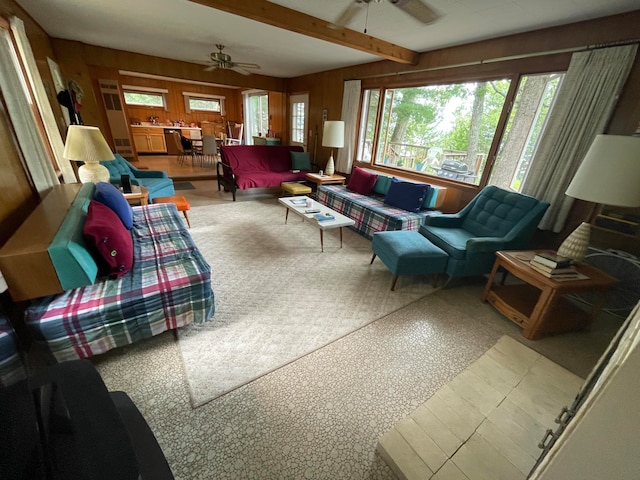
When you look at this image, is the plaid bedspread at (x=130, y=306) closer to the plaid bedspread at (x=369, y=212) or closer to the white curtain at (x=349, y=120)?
the plaid bedspread at (x=369, y=212)

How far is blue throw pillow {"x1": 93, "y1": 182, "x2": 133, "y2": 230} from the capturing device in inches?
80.0

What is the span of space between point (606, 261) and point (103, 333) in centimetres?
368

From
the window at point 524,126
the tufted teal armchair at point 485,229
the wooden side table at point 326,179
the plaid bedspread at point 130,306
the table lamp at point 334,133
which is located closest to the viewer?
the plaid bedspread at point 130,306

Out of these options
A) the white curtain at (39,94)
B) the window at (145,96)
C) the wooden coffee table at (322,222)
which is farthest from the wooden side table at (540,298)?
the window at (145,96)

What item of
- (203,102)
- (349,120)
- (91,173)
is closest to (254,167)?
(349,120)

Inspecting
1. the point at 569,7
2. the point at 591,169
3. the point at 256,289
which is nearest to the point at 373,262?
the point at 256,289

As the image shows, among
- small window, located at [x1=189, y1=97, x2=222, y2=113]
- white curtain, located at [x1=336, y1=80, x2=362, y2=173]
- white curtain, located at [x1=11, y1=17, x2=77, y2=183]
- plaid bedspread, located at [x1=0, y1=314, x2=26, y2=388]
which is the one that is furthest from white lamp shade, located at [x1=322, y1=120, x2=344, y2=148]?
small window, located at [x1=189, y1=97, x2=222, y2=113]

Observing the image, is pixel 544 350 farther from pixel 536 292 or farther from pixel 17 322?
pixel 17 322

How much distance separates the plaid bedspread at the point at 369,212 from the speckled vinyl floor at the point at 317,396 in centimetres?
134

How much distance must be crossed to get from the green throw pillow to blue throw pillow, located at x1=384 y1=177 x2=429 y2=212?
242cm

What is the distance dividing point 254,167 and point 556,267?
15.5ft

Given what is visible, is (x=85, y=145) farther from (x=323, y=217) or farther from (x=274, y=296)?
(x=323, y=217)

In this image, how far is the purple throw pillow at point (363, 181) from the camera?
3939 mm

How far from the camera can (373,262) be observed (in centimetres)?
283
